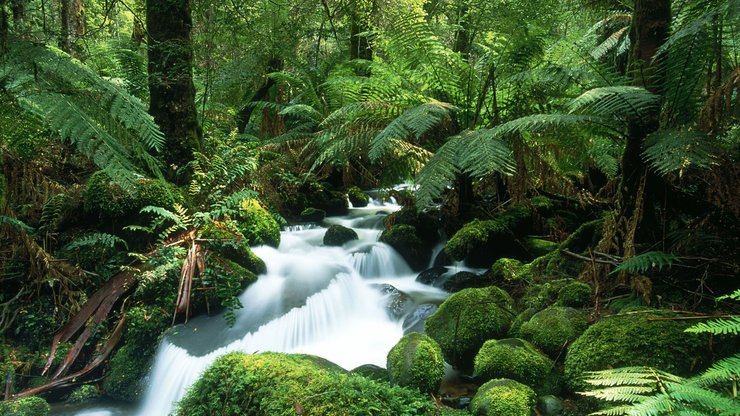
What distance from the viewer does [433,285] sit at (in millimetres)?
4727

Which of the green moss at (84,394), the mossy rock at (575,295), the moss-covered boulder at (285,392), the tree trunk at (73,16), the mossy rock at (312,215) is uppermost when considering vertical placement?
the tree trunk at (73,16)

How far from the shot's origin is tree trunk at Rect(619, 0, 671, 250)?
288 centimetres

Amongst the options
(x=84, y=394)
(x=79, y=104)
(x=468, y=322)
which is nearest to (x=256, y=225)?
(x=84, y=394)

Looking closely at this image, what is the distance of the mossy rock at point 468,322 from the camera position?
318cm

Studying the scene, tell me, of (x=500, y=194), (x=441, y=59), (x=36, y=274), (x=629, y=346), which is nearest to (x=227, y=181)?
(x=36, y=274)

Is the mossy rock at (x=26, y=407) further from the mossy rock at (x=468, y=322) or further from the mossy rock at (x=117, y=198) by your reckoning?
the mossy rock at (x=468, y=322)

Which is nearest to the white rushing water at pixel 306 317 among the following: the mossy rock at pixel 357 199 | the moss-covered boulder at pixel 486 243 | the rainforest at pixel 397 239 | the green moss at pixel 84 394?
the rainforest at pixel 397 239

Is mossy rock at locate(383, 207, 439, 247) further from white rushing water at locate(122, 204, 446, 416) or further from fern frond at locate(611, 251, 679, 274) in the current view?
fern frond at locate(611, 251, 679, 274)

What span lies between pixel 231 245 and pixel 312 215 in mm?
2319

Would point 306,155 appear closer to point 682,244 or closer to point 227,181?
Answer: point 227,181

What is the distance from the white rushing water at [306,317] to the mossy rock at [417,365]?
88cm

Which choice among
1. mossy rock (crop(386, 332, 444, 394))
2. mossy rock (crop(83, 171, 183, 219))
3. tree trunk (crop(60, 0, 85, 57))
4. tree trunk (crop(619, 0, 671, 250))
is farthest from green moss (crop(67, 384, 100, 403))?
tree trunk (crop(60, 0, 85, 57))

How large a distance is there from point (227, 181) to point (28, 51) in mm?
2932

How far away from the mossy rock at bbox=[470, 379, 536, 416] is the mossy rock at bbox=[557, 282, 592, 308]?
3.19 ft
